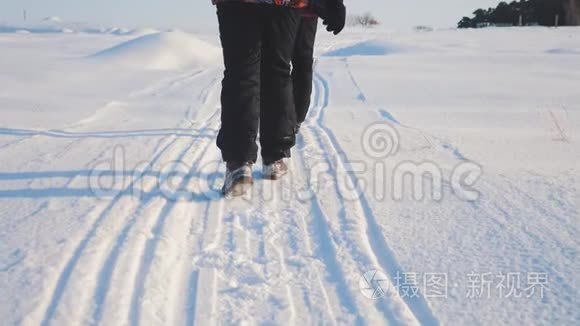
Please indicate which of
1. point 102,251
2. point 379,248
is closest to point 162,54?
point 102,251

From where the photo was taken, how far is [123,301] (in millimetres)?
1223

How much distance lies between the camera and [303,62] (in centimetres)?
252

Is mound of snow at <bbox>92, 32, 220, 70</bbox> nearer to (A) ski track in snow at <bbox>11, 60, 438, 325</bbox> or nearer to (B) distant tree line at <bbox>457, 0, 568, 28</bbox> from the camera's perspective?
(A) ski track in snow at <bbox>11, 60, 438, 325</bbox>

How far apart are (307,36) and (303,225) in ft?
3.27

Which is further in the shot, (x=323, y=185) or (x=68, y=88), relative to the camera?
(x=68, y=88)

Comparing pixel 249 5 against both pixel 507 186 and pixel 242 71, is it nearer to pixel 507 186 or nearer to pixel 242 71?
pixel 242 71

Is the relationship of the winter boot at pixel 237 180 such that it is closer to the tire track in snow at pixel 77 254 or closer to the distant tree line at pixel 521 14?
the tire track in snow at pixel 77 254

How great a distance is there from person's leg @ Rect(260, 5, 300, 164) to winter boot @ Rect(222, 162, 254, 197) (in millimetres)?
209

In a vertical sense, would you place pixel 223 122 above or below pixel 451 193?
above

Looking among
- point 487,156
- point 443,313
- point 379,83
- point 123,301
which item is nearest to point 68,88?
point 379,83

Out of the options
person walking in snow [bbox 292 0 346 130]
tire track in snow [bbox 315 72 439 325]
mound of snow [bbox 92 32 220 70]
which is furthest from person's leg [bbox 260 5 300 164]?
mound of snow [bbox 92 32 220 70]

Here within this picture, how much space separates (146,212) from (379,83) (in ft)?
15.6

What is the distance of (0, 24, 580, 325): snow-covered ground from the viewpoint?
122 cm

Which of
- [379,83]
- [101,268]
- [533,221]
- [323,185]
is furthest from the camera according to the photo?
[379,83]
